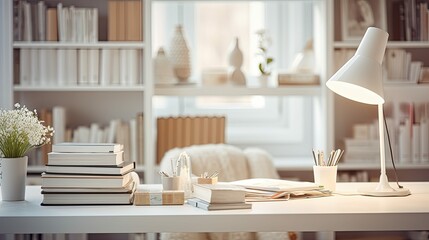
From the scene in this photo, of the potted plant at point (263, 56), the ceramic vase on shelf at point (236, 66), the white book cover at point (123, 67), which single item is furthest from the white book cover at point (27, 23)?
the potted plant at point (263, 56)

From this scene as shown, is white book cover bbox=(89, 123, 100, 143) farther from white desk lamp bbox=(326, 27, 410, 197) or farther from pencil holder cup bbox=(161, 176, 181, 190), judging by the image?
white desk lamp bbox=(326, 27, 410, 197)

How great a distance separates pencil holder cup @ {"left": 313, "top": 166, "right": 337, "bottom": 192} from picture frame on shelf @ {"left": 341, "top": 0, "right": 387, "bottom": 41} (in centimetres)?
195

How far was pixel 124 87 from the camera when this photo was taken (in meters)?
4.46

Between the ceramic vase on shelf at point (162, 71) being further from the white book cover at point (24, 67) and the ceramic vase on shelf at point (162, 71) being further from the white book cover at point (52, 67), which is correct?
the white book cover at point (24, 67)

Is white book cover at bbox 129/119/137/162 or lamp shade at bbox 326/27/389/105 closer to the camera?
lamp shade at bbox 326/27/389/105

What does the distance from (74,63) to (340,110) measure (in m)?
1.65

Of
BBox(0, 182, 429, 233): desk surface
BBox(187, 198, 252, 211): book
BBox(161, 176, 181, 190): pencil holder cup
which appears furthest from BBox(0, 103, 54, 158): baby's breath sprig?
BBox(187, 198, 252, 211): book

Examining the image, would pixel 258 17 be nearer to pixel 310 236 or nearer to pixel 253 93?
pixel 253 93

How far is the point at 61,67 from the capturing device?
14.7ft

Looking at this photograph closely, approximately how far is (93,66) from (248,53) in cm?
109

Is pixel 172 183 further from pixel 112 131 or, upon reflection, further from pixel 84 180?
pixel 112 131

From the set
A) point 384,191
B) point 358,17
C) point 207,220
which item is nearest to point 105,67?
point 358,17

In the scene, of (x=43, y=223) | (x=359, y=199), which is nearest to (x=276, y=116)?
(x=359, y=199)

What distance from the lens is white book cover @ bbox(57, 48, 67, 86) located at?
14.7ft
